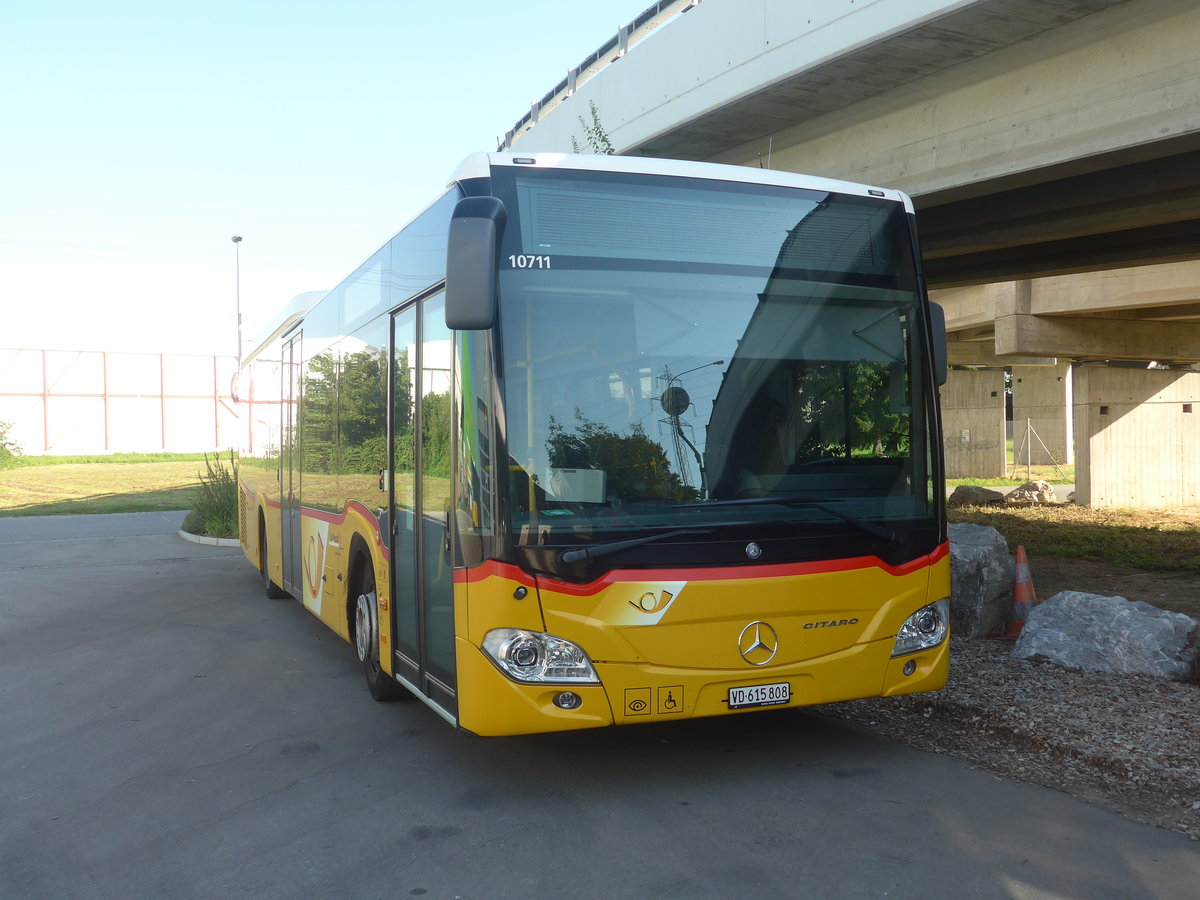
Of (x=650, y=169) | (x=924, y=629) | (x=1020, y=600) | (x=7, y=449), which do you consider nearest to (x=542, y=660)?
(x=924, y=629)

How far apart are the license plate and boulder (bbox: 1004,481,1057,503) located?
2365 cm

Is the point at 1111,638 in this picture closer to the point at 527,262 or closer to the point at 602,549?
the point at 602,549

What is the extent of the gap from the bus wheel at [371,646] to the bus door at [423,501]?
640 millimetres

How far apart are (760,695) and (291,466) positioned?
6301 mm

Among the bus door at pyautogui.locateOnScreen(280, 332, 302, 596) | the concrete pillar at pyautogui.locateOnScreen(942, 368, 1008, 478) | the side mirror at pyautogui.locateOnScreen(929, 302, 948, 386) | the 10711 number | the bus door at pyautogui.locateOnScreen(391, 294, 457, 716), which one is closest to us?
the 10711 number

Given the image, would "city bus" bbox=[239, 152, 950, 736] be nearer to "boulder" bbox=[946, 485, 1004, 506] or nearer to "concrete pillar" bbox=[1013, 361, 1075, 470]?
"boulder" bbox=[946, 485, 1004, 506]

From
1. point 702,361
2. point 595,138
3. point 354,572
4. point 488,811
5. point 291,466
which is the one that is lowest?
point 488,811

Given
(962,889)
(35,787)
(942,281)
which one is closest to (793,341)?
(962,889)

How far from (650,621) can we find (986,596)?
5096 mm

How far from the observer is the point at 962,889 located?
4355 mm

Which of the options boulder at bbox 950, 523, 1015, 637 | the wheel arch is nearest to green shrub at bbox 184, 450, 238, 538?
the wheel arch

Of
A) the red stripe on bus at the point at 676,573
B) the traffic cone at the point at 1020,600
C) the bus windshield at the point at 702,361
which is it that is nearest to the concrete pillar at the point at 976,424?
the traffic cone at the point at 1020,600

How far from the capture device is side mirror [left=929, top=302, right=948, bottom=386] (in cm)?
636

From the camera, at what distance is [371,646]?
301 inches
